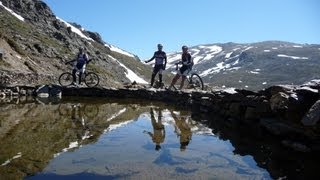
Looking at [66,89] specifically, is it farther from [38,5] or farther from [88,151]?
[38,5]

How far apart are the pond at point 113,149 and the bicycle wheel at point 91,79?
1312cm

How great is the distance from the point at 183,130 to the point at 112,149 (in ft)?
13.9

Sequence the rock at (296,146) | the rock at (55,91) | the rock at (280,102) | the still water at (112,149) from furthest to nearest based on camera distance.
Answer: the rock at (55,91)
the rock at (280,102)
the rock at (296,146)
the still water at (112,149)

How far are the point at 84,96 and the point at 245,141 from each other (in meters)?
16.5

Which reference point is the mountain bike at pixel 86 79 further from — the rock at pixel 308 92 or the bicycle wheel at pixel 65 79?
the rock at pixel 308 92

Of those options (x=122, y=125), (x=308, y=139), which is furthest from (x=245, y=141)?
(x=122, y=125)

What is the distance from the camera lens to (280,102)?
13.3 m

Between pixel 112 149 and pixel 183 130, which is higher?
pixel 183 130

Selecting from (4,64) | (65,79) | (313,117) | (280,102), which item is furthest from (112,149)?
(4,64)

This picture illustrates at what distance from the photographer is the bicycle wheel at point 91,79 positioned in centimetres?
3034

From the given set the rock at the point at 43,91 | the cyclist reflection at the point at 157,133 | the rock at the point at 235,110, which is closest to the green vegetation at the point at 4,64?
the rock at the point at 43,91

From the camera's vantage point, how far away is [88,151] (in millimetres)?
10406

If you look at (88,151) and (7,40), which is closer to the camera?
(88,151)

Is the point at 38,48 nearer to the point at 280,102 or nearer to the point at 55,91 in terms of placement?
the point at 55,91
